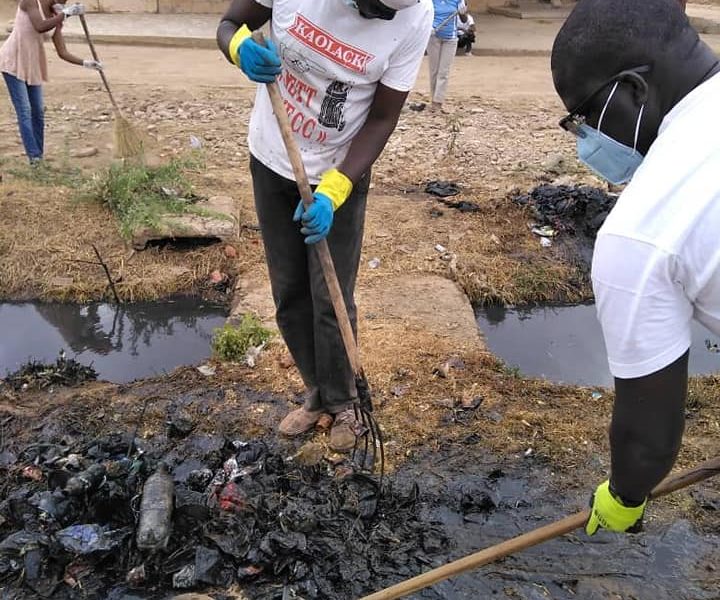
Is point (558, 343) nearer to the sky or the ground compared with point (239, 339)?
nearer to the ground

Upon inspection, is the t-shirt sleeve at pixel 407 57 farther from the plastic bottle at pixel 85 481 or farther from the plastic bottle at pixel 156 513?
the plastic bottle at pixel 85 481

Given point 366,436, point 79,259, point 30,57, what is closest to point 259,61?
point 366,436

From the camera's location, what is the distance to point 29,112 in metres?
6.22

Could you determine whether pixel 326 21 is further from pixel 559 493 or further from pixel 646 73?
pixel 559 493

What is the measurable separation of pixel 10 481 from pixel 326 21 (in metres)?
2.26


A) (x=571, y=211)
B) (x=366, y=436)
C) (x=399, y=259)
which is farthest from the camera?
(x=571, y=211)

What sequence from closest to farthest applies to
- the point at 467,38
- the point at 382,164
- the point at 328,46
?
the point at 328,46 < the point at 382,164 < the point at 467,38

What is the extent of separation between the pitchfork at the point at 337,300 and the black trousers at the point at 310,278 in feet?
0.36

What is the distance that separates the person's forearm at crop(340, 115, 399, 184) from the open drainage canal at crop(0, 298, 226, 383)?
6.47 feet

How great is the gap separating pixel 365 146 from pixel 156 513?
1.59 meters

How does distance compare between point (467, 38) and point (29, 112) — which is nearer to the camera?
point (29, 112)

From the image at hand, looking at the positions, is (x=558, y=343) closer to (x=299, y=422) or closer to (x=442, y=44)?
(x=299, y=422)

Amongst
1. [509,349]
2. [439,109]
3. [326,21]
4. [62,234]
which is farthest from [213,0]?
[326,21]

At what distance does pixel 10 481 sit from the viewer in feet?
9.64
